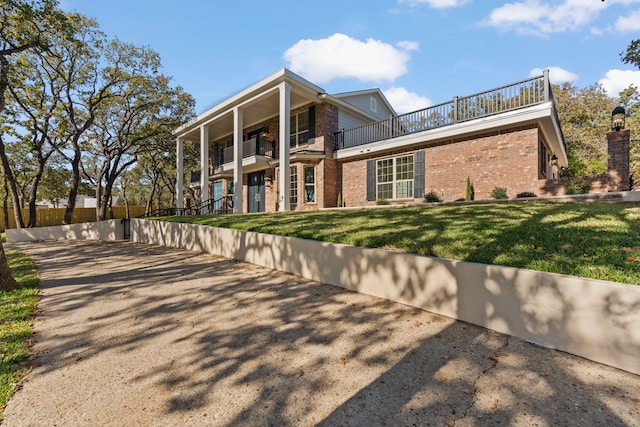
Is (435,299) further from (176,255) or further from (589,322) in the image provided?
(176,255)

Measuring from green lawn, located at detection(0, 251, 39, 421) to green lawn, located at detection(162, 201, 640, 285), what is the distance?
13.5 ft

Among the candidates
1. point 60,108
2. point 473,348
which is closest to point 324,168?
point 473,348

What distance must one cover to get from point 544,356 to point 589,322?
1.53 ft

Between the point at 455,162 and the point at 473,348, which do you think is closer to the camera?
the point at 473,348

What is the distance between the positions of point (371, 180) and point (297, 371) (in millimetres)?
10825

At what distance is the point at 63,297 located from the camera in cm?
462

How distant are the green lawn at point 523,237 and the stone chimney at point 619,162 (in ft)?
13.7

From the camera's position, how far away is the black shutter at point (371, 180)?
12.6m

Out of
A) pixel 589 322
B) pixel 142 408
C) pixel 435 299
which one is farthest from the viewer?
pixel 435 299

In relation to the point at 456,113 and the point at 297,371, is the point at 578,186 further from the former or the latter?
the point at 297,371

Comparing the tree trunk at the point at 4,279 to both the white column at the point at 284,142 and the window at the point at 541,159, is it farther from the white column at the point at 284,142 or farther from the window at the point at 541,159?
the window at the point at 541,159

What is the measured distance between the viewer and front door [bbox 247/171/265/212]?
52.6ft

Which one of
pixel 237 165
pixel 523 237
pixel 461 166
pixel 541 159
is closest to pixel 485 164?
pixel 461 166

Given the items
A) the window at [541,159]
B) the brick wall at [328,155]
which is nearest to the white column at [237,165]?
the brick wall at [328,155]
